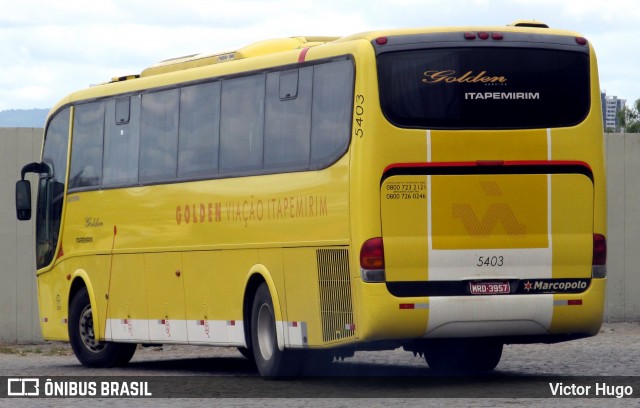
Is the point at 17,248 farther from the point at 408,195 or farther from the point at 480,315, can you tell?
the point at 480,315

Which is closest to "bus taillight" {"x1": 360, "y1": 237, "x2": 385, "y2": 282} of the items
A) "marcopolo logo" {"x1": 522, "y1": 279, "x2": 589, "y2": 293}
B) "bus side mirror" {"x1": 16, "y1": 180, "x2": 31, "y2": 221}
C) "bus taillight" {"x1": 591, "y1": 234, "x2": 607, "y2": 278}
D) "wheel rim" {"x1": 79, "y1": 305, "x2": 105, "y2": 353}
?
"marcopolo logo" {"x1": 522, "y1": 279, "x2": 589, "y2": 293}

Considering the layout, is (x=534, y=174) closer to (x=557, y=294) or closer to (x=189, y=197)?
(x=557, y=294)

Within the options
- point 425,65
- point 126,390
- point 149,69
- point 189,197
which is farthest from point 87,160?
point 425,65

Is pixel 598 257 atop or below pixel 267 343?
atop

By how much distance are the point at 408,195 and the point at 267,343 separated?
2.83 metres

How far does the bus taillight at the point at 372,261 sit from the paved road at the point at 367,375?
1068 mm

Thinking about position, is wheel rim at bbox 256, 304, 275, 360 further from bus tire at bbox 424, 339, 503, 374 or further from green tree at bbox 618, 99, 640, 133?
green tree at bbox 618, 99, 640, 133

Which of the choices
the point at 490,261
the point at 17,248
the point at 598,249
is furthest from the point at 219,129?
the point at 17,248

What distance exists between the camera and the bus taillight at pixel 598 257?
15.3 meters

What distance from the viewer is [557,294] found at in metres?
15.0

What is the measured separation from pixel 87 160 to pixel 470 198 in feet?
24.3

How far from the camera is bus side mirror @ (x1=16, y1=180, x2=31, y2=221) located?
21734 mm

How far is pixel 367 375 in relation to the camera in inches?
682

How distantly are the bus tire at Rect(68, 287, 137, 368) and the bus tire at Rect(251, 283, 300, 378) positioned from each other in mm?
4072
